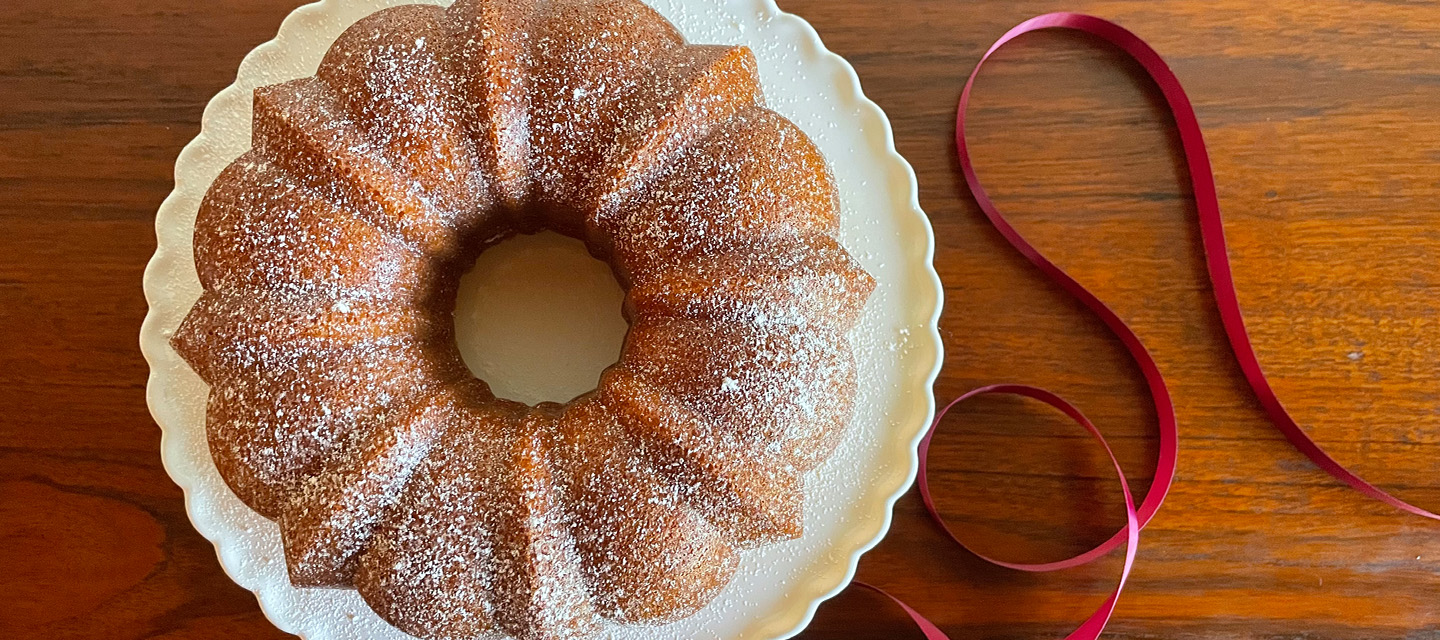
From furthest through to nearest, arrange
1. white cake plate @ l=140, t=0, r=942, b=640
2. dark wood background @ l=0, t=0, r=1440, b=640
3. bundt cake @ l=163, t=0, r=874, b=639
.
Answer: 1. dark wood background @ l=0, t=0, r=1440, b=640
2. white cake plate @ l=140, t=0, r=942, b=640
3. bundt cake @ l=163, t=0, r=874, b=639

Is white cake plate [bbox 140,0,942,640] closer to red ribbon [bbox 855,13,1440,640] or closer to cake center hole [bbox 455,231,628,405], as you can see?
red ribbon [bbox 855,13,1440,640]

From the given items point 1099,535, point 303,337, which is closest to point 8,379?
point 303,337

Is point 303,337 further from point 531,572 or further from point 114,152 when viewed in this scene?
point 114,152

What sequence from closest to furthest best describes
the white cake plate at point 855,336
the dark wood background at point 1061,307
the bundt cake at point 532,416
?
1. the bundt cake at point 532,416
2. the white cake plate at point 855,336
3. the dark wood background at point 1061,307

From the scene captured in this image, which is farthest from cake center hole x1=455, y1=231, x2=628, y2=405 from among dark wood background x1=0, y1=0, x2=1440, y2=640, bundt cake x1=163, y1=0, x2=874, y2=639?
dark wood background x1=0, y1=0, x2=1440, y2=640

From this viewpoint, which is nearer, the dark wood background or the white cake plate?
the white cake plate

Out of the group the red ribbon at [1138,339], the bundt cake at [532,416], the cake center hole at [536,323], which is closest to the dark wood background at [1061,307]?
the red ribbon at [1138,339]

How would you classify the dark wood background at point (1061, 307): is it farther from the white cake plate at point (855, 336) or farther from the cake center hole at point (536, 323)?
the cake center hole at point (536, 323)

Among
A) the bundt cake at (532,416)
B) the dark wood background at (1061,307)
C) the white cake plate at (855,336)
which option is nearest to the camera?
the bundt cake at (532,416)
